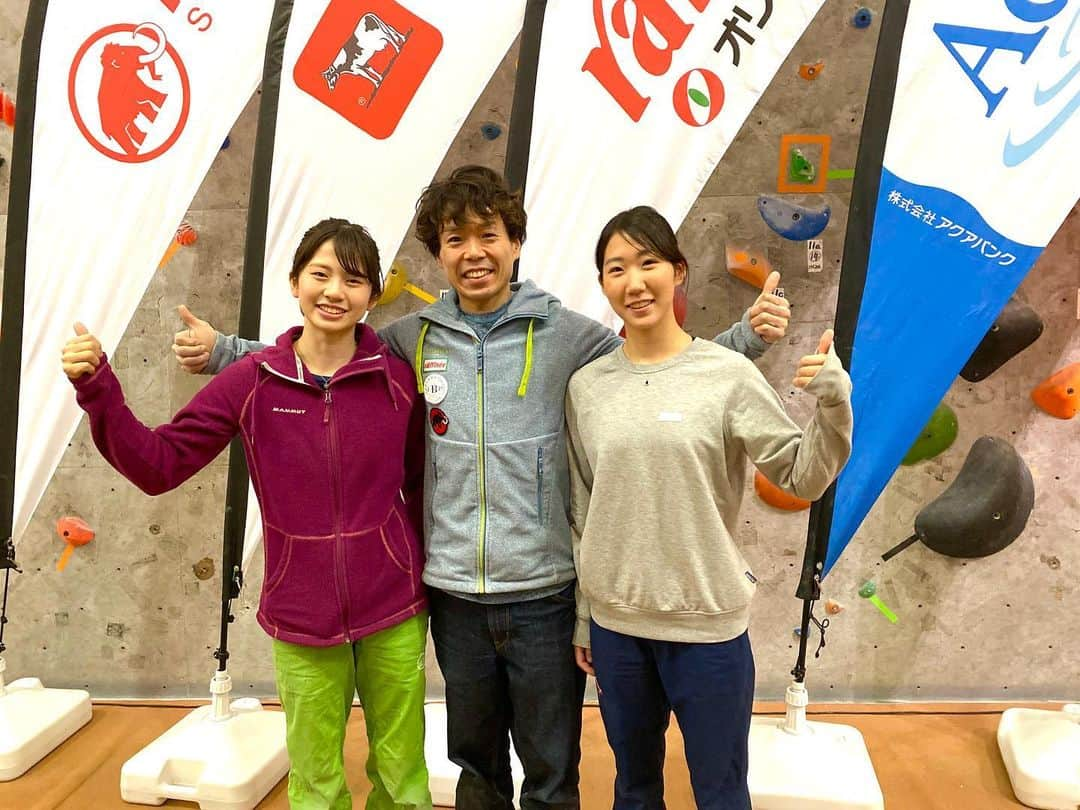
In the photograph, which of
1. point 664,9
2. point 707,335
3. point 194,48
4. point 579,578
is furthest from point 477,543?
point 194,48

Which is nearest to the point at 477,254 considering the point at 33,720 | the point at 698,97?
the point at 698,97

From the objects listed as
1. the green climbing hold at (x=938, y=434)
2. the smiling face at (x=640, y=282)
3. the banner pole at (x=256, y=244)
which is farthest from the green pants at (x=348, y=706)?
the green climbing hold at (x=938, y=434)

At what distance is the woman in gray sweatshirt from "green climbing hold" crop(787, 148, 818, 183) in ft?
3.15

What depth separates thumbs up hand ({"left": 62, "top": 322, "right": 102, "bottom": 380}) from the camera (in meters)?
1.07

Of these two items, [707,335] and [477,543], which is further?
[707,335]

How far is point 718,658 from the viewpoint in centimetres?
116

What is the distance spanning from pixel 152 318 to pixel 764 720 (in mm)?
2126

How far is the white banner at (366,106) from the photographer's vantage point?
1624 mm

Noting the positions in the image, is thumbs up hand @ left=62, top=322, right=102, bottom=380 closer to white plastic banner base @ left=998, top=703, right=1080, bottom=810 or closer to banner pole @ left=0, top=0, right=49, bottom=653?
banner pole @ left=0, top=0, right=49, bottom=653

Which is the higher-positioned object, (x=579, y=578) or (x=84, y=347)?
(x=84, y=347)

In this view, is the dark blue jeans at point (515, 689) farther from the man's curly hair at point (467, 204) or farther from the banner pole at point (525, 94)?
the banner pole at point (525, 94)

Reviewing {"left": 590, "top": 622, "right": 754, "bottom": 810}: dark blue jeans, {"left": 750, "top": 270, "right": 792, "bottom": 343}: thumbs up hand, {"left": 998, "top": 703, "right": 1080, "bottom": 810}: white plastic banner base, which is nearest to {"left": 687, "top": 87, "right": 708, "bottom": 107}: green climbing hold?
{"left": 750, "top": 270, "right": 792, "bottom": 343}: thumbs up hand

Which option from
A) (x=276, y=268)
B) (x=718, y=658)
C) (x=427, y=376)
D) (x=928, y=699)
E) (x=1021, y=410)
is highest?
(x=276, y=268)

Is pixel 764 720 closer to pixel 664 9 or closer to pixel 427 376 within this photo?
pixel 427 376
